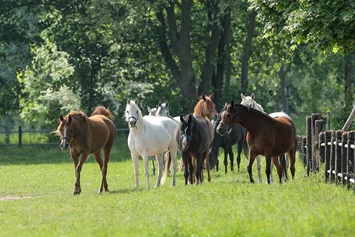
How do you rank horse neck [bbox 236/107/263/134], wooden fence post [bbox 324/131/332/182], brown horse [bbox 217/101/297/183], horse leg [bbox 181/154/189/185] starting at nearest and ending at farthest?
1. brown horse [bbox 217/101/297/183]
2. horse neck [bbox 236/107/263/134]
3. wooden fence post [bbox 324/131/332/182]
4. horse leg [bbox 181/154/189/185]

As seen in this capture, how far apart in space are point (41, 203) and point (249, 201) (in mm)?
6163

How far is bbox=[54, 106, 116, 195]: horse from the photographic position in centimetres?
2427

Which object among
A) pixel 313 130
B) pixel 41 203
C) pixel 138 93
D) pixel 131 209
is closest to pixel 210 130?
pixel 313 130

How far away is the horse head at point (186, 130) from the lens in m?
24.0

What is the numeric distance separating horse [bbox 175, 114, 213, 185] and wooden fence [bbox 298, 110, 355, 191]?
2976mm

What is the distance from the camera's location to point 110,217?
1669cm

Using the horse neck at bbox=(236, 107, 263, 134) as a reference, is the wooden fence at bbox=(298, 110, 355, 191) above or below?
below

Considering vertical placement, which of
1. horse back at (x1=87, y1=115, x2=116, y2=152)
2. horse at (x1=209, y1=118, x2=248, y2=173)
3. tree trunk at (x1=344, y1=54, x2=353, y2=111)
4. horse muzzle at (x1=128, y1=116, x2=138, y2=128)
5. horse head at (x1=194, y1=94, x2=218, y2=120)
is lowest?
horse at (x1=209, y1=118, x2=248, y2=173)

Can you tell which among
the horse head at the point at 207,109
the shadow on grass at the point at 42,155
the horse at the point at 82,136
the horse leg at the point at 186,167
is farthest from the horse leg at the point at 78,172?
the shadow on grass at the point at 42,155

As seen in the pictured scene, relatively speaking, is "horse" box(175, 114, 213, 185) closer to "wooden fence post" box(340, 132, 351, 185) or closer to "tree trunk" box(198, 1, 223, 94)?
"wooden fence post" box(340, 132, 351, 185)

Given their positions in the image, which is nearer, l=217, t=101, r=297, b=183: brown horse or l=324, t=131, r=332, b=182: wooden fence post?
l=217, t=101, r=297, b=183: brown horse

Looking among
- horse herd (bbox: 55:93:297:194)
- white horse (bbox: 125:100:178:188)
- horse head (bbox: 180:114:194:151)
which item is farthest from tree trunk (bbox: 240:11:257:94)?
horse head (bbox: 180:114:194:151)

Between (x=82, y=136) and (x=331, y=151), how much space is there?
627 centimetres

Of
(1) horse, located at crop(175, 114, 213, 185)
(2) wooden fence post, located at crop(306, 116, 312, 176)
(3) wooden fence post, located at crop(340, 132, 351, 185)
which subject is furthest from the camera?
(2) wooden fence post, located at crop(306, 116, 312, 176)
